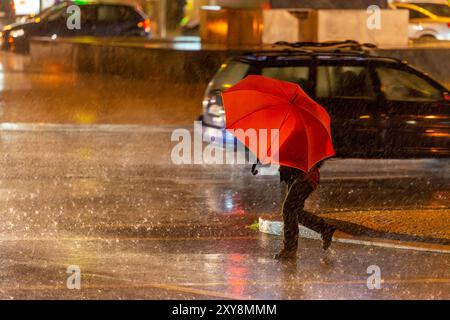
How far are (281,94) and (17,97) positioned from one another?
44.0 feet

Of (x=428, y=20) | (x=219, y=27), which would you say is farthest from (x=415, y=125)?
(x=428, y=20)

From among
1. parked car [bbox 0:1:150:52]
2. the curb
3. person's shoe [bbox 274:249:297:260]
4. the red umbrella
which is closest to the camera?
the red umbrella

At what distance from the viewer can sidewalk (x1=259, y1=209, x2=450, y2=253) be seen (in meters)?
9.94

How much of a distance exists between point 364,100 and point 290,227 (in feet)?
16.1

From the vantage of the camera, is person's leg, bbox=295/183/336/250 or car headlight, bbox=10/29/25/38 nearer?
person's leg, bbox=295/183/336/250

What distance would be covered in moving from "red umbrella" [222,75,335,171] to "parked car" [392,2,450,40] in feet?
78.2

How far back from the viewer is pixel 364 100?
1399cm

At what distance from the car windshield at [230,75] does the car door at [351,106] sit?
995 mm

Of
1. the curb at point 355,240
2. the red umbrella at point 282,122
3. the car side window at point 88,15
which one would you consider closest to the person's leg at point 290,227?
the red umbrella at point 282,122

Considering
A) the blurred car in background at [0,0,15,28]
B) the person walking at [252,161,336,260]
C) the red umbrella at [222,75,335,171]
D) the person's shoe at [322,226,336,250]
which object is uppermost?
the red umbrella at [222,75,335,171]

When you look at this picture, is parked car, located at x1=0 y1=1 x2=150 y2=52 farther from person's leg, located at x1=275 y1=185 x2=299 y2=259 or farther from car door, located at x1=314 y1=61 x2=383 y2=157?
person's leg, located at x1=275 y1=185 x2=299 y2=259

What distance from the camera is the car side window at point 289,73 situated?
558 inches

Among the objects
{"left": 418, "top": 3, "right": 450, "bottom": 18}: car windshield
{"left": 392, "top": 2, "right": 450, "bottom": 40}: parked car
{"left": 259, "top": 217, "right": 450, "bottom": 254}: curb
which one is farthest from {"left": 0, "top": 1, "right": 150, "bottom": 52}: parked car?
{"left": 259, "top": 217, "right": 450, "bottom": 254}: curb
